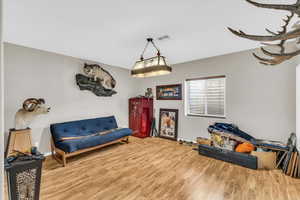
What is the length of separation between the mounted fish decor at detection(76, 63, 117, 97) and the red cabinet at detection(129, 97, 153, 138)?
2.96 ft

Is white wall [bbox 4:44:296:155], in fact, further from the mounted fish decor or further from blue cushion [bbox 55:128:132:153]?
blue cushion [bbox 55:128:132:153]

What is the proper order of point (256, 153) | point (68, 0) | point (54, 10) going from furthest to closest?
point (256, 153) < point (54, 10) < point (68, 0)

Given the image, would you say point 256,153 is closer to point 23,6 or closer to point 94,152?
point 94,152

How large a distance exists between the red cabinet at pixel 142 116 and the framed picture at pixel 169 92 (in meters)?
0.39

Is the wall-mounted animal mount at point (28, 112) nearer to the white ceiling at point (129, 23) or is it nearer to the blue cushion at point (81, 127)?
the blue cushion at point (81, 127)

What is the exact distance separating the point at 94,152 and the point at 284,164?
12.5 ft

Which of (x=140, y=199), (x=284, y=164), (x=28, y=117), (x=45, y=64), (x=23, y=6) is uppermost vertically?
(x=23, y=6)

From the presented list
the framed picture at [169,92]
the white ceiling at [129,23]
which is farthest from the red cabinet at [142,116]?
the white ceiling at [129,23]

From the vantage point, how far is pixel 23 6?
1.62 meters

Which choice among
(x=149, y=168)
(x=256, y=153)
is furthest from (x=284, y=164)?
(x=149, y=168)

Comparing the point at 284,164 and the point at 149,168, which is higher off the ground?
the point at 284,164

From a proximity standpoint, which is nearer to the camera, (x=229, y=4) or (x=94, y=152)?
(x=229, y=4)

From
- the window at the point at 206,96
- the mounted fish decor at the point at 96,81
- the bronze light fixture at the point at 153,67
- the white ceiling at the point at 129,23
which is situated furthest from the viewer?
the mounted fish decor at the point at 96,81

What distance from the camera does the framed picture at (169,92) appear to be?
4.15 m
